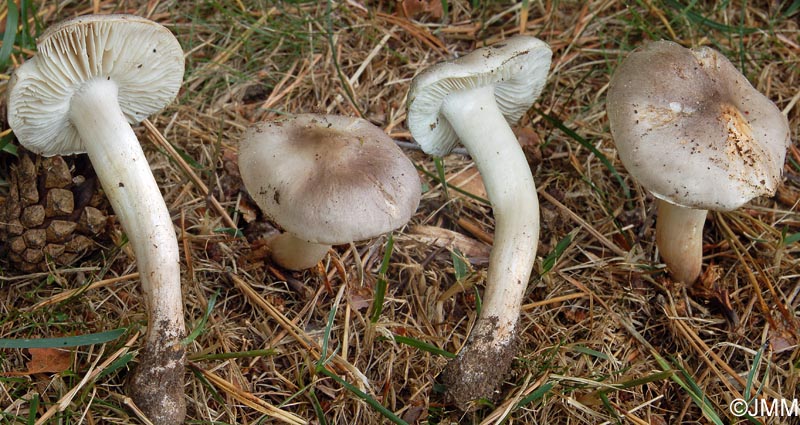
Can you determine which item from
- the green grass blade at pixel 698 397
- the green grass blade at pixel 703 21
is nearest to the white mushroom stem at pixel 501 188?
the green grass blade at pixel 698 397

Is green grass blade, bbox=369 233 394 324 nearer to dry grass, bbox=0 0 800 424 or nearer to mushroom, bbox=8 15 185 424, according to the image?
dry grass, bbox=0 0 800 424

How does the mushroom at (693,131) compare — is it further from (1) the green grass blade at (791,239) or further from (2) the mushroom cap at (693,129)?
(1) the green grass blade at (791,239)

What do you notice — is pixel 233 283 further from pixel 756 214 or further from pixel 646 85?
pixel 756 214

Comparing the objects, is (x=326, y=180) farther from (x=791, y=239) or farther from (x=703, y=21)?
(x=703, y=21)

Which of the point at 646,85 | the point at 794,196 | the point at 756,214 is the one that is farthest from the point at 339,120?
the point at 794,196

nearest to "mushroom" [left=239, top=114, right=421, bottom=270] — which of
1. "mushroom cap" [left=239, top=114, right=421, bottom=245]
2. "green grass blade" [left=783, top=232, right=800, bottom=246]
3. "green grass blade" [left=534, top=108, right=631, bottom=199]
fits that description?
"mushroom cap" [left=239, top=114, right=421, bottom=245]

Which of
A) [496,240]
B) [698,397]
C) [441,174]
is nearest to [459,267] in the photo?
[496,240]
